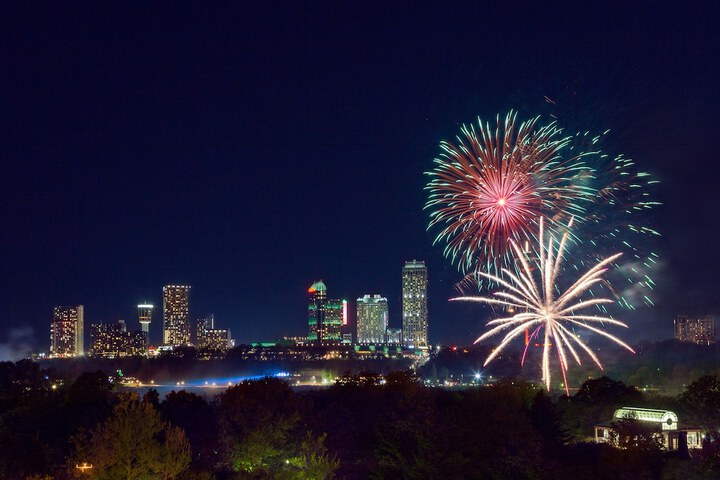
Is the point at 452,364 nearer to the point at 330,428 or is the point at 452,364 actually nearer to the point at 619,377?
the point at 619,377

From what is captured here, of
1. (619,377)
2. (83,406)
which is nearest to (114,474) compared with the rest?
(83,406)

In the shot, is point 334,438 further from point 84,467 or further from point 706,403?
point 706,403

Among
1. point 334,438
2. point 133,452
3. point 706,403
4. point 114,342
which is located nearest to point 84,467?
point 133,452

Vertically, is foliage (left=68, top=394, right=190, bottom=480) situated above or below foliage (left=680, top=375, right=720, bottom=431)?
above

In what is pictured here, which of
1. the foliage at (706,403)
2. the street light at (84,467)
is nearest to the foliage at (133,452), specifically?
the street light at (84,467)

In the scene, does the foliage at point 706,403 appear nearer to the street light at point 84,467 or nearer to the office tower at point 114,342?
the street light at point 84,467

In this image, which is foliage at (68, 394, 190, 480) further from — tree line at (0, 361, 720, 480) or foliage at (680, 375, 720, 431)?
foliage at (680, 375, 720, 431)

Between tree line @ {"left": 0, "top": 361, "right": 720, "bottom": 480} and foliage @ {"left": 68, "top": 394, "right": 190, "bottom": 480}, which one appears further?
tree line @ {"left": 0, "top": 361, "right": 720, "bottom": 480}

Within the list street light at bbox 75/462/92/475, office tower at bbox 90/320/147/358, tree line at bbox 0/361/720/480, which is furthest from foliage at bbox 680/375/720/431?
office tower at bbox 90/320/147/358
